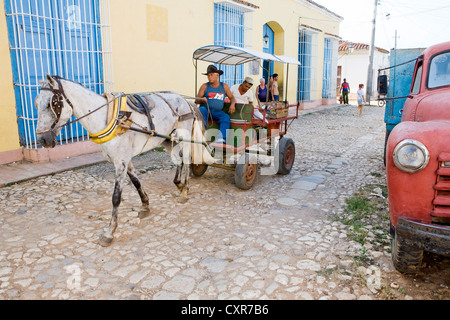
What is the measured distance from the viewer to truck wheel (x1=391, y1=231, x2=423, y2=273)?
2977 millimetres

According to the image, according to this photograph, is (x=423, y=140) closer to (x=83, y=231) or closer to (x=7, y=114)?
(x=83, y=231)

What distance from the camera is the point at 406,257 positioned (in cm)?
301

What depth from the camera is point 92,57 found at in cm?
766

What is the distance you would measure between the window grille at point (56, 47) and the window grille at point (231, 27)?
→ 13.3ft

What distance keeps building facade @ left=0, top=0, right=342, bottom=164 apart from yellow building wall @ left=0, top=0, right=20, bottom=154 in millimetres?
16

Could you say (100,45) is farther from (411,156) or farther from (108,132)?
(411,156)

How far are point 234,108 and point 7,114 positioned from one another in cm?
400

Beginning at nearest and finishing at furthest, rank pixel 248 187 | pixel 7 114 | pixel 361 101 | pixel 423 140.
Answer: pixel 423 140
pixel 248 187
pixel 7 114
pixel 361 101

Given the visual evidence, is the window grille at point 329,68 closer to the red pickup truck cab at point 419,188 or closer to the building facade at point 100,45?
the building facade at point 100,45

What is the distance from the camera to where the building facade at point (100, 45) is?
6449 millimetres

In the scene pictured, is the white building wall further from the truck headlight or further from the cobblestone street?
the truck headlight

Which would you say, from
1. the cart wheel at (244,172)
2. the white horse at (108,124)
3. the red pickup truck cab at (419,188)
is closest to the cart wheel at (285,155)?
the cart wheel at (244,172)
